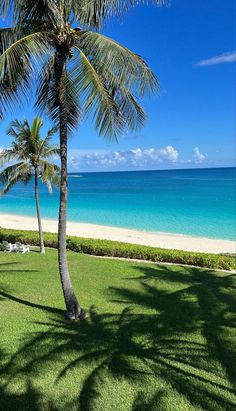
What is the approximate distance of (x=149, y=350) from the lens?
5715mm

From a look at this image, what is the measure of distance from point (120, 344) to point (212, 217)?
29590 millimetres

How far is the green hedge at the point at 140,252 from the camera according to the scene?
494 inches

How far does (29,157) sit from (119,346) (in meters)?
10.1

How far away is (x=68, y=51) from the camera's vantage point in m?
Answer: 6.31

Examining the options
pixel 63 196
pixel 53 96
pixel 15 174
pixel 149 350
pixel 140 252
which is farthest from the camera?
pixel 15 174

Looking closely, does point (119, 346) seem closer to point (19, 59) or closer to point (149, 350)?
point (149, 350)

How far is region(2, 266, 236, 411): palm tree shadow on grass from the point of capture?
4637 mm

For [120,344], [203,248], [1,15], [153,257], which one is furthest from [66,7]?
[203,248]

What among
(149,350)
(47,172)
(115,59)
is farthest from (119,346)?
(47,172)

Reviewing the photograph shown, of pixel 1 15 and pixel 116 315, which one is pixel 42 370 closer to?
pixel 116 315

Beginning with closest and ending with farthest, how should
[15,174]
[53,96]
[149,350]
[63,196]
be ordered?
[149,350], [63,196], [53,96], [15,174]

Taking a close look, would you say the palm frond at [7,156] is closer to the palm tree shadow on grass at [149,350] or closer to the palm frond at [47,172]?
the palm frond at [47,172]

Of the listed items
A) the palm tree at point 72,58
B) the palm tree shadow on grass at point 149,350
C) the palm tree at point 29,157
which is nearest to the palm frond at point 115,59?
the palm tree at point 72,58

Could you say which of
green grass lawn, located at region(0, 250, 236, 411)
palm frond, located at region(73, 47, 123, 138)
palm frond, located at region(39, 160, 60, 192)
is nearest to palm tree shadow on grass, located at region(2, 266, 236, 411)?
green grass lawn, located at region(0, 250, 236, 411)
